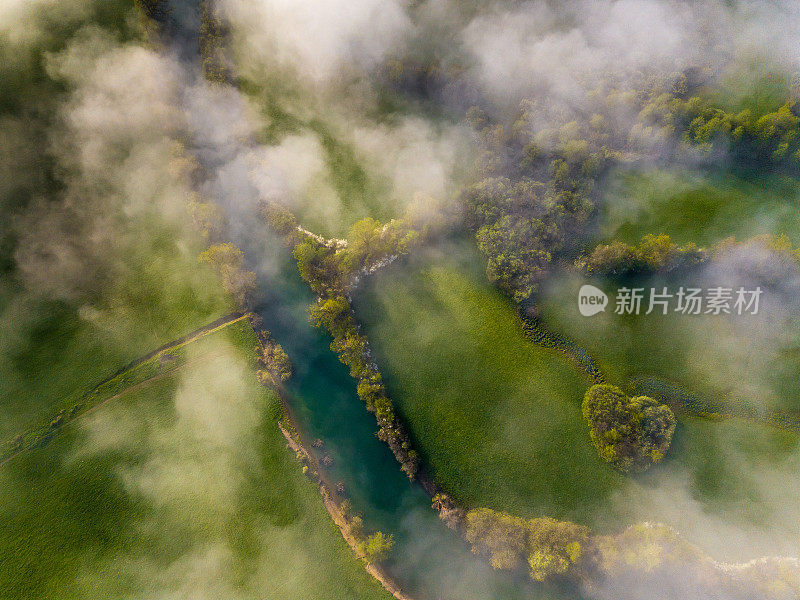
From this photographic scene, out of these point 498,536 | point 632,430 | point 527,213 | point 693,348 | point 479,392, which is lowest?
point 498,536

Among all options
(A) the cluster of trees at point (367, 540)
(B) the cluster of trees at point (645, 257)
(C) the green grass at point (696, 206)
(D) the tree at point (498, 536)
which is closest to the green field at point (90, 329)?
(A) the cluster of trees at point (367, 540)

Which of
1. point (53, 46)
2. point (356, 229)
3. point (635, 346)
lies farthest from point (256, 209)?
point (635, 346)

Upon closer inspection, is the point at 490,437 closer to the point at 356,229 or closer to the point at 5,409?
the point at 356,229

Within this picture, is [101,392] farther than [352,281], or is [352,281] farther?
[352,281]

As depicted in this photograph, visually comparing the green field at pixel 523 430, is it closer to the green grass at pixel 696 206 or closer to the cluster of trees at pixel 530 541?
the cluster of trees at pixel 530 541

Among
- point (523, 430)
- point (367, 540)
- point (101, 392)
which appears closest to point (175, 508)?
point (101, 392)

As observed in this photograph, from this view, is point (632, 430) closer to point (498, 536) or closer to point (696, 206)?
point (498, 536)
